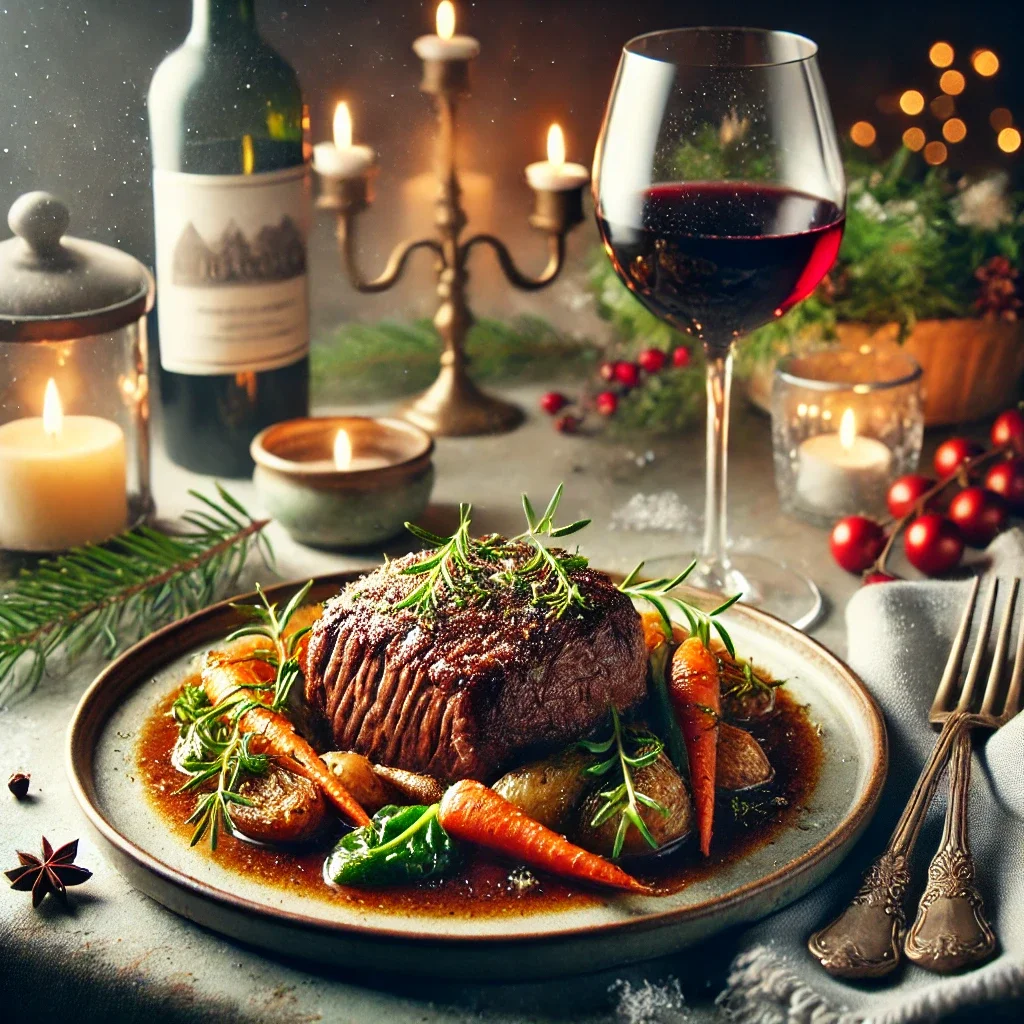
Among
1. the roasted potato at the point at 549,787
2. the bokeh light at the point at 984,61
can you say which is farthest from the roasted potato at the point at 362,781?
the bokeh light at the point at 984,61

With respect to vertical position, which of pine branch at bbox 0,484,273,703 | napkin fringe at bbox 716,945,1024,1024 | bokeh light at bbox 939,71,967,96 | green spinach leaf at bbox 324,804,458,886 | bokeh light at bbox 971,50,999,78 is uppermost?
bokeh light at bbox 971,50,999,78

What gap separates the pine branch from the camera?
5.87ft

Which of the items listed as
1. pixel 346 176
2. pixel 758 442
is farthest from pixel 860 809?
pixel 346 176

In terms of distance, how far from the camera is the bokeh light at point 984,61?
10.1ft

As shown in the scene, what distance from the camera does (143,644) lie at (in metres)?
1.54

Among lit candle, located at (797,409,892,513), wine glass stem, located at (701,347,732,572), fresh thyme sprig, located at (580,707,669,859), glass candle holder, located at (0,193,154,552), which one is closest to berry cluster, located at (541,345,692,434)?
lit candle, located at (797,409,892,513)

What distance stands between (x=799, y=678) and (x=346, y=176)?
4.72ft

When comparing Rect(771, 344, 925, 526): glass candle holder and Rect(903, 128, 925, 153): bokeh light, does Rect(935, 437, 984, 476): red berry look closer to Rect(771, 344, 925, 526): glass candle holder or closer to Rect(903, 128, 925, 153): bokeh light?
Rect(771, 344, 925, 526): glass candle holder

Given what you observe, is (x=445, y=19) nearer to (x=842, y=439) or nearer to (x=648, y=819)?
(x=842, y=439)

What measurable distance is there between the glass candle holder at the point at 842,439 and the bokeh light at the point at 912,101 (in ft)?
3.28

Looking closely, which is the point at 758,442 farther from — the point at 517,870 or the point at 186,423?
the point at 517,870

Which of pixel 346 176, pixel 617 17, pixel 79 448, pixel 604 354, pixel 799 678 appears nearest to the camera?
pixel 799 678

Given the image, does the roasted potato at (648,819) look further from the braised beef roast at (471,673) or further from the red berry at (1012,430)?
the red berry at (1012,430)

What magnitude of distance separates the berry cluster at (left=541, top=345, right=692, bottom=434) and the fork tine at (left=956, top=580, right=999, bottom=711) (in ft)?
3.71
